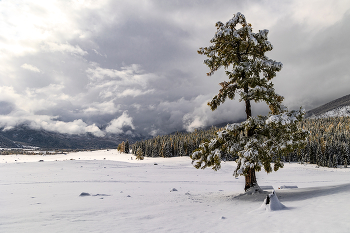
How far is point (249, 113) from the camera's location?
1340 cm

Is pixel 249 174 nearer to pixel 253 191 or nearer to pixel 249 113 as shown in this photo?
pixel 253 191

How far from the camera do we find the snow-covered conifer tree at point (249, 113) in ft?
34.4

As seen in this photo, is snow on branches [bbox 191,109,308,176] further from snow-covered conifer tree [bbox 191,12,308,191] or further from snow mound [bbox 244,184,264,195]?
snow mound [bbox 244,184,264,195]

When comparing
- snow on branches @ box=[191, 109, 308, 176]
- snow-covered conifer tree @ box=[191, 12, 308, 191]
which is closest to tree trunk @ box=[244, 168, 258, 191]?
snow-covered conifer tree @ box=[191, 12, 308, 191]

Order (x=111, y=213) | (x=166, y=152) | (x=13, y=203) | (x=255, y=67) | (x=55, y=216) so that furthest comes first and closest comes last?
1. (x=166, y=152)
2. (x=255, y=67)
3. (x=13, y=203)
4. (x=111, y=213)
5. (x=55, y=216)

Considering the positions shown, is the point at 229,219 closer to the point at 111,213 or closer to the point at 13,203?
the point at 111,213

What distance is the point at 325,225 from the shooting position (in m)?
5.18

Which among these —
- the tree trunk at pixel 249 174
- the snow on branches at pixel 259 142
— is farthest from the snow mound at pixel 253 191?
the snow on branches at pixel 259 142

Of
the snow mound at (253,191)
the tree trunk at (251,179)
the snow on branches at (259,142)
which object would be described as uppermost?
the snow on branches at (259,142)

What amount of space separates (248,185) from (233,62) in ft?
30.2

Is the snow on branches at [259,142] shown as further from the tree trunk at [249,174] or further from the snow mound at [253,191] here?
the snow mound at [253,191]

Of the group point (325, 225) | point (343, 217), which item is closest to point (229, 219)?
point (325, 225)

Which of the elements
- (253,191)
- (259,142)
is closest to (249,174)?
(253,191)

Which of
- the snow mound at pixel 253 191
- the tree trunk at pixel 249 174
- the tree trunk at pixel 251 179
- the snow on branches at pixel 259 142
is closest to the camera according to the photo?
the snow on branches at pixel 259 142
